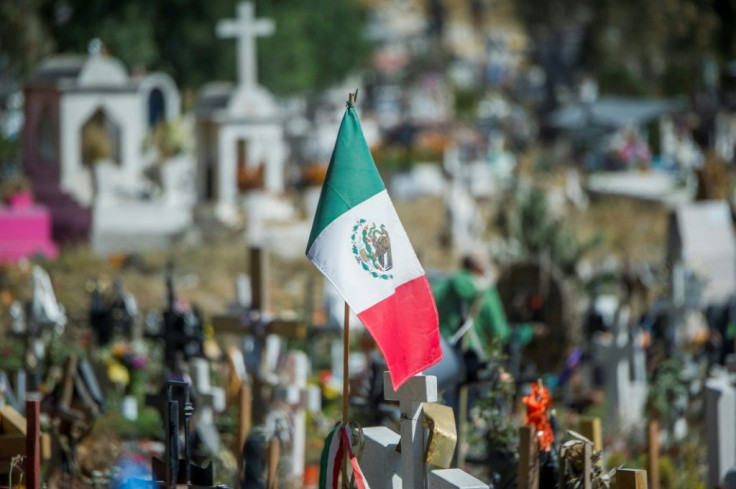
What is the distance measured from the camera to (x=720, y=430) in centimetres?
764

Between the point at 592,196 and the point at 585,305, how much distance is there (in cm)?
1051

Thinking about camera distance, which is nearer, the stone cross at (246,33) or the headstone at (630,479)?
the headstone at (630,479)

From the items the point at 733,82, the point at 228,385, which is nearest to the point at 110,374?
the point at 228,385

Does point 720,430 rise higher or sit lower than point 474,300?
lower

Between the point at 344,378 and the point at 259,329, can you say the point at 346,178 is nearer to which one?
the point at 344,378

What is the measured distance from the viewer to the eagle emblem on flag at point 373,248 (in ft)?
18.9

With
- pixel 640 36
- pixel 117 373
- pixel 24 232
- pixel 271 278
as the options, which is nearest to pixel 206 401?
pixel 117 373

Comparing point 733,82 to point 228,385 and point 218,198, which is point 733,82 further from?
point 228,385

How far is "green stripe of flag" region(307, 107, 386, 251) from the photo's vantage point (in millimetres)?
5742

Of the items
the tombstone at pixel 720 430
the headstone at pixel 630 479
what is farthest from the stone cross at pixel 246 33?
the headstone at pixel 630 479

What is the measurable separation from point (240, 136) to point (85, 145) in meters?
2.86

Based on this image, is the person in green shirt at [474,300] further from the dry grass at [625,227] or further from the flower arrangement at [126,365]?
the dry grass at [625,227]

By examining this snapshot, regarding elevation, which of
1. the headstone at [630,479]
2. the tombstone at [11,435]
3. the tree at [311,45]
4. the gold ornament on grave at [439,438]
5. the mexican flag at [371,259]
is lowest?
the headstone at [630,479]

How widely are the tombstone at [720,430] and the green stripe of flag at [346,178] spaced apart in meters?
2.71
